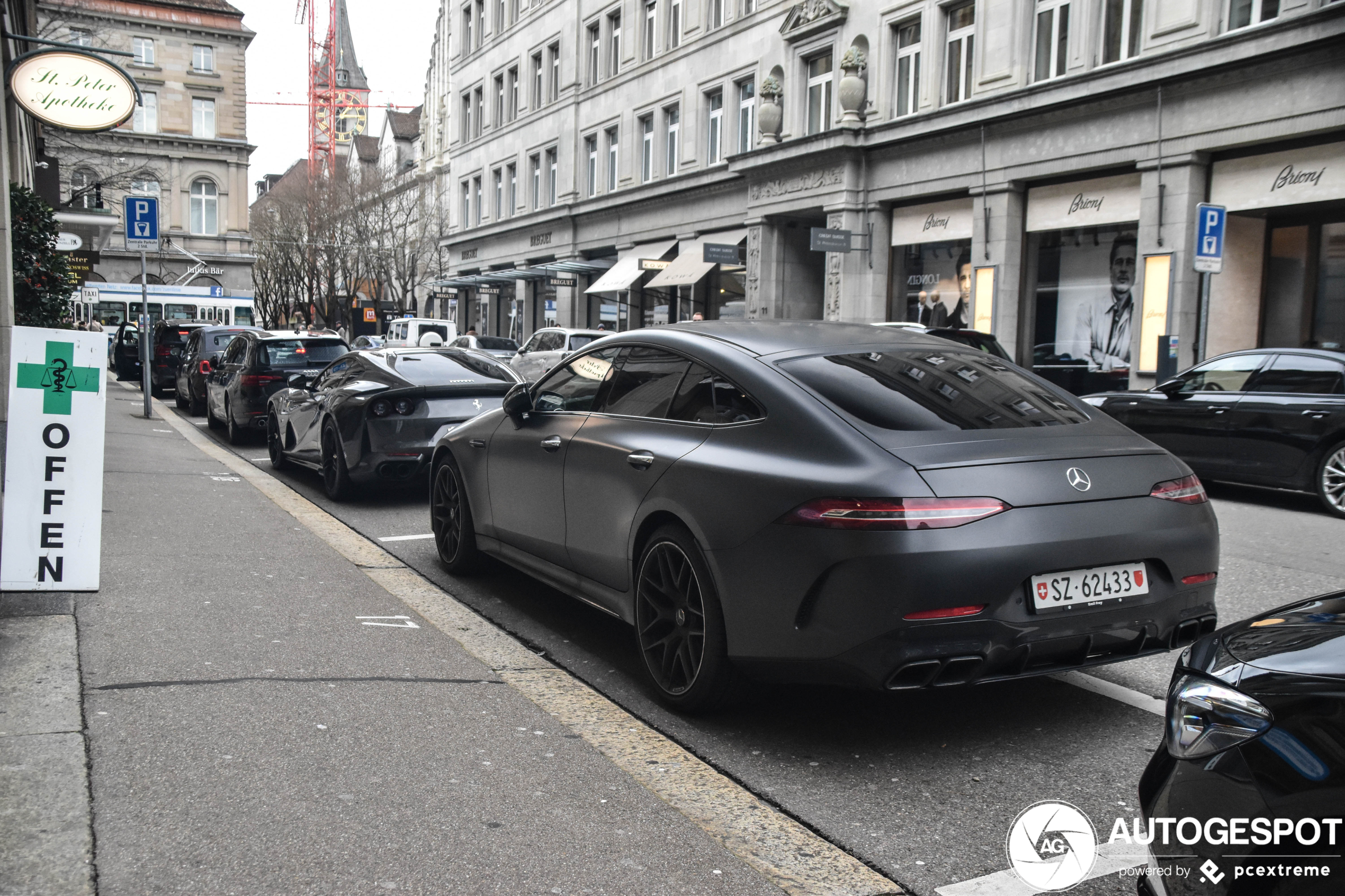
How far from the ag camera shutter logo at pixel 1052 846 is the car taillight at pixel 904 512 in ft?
2.98

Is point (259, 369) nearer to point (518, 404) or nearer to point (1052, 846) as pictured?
point (518, 404)

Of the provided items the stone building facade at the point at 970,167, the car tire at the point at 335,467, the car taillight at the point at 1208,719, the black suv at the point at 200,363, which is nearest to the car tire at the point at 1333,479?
the stone building facade at the point at 970,167

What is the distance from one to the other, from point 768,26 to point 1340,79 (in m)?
16.5

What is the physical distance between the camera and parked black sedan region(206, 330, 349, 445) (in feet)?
49.9

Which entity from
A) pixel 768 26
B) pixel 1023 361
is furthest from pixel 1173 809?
pixel 768 26

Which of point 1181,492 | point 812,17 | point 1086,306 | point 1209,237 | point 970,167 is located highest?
point 812,17

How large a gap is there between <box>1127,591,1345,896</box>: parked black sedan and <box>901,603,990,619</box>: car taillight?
1.16 metres

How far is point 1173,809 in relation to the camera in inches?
87.5

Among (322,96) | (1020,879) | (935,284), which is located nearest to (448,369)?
(1020,879)

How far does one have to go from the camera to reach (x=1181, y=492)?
4.13m

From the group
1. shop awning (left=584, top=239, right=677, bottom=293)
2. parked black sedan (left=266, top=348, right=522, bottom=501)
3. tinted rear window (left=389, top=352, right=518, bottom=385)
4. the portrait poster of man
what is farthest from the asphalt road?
shop awning (left=584, top=239, right=677, bottom=293)

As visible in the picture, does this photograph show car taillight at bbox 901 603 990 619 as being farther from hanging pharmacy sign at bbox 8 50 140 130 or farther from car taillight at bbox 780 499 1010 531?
hanging pharmacy sign at bbox 8 50 140 130

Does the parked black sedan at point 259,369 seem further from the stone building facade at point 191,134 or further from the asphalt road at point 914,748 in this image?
the stone building facade at point 191,134

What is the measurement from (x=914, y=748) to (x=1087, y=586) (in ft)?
2.75
